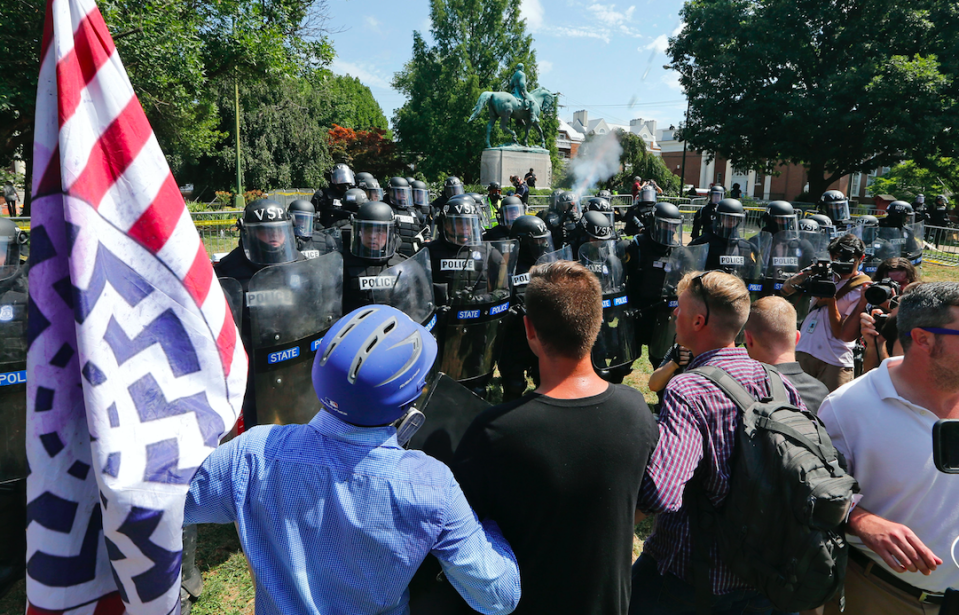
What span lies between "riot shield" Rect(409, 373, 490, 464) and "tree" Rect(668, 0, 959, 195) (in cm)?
2939

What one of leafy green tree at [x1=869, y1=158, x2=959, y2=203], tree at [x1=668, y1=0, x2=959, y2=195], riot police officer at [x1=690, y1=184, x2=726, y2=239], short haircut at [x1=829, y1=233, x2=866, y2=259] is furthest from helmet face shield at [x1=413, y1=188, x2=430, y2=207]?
leafy green tree at [x1=869, y1=158, x2=959, y2=203]

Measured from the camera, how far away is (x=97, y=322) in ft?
4.79

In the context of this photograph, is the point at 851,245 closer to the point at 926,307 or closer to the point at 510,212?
the point at 926,307

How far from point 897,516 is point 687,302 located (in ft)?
3.24

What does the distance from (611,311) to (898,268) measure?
78.8 inches

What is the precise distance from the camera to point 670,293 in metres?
5.50

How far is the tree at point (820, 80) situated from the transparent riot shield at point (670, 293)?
25201 mm

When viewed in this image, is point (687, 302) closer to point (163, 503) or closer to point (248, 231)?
point (163, 503)

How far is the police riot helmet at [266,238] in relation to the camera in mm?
4160

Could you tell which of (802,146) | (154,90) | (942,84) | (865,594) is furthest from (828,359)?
(802,146)

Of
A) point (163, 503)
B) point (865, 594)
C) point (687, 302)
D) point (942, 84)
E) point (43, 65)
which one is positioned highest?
point (942, 84)

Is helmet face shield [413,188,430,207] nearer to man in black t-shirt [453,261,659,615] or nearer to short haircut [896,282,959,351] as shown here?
short haircut [896,282,959,351]

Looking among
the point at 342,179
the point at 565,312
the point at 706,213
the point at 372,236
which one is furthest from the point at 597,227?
the point at 706,213

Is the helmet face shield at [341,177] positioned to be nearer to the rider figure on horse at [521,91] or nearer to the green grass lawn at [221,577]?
the green grass lawn at [221,577]
